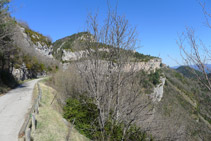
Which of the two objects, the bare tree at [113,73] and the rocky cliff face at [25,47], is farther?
the rocky cliff face at [25,47]

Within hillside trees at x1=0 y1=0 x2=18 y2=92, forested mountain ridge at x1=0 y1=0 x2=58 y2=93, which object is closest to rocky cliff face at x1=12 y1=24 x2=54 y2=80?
forested mountain ridge at x1=0 y1=0 x2=58 y2=93

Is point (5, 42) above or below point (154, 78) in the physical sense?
above

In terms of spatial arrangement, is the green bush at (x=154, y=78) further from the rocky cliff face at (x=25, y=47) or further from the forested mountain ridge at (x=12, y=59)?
the rocky cliff face at (x=25, y=47)

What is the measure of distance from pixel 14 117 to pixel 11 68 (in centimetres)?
1923

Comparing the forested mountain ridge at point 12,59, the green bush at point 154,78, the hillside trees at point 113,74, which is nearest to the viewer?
the hillside trees at point 113,74

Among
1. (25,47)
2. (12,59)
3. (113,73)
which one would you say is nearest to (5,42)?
(12,59)

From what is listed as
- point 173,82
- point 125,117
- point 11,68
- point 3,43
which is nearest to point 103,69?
point 125,117

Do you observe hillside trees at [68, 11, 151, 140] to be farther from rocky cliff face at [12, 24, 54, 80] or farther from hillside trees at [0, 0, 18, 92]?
rocky cliff face at [12, 24, 54, 80]

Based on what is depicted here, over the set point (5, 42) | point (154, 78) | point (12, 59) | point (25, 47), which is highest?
point (25, 47)

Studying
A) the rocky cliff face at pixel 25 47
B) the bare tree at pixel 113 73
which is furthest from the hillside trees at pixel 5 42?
the bare tree at pixel 113 73

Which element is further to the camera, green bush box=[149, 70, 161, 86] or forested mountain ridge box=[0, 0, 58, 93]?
forested mountain ridge box=[0, 0, 58, 93]

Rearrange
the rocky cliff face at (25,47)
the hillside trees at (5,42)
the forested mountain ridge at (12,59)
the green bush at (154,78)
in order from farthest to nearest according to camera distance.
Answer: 1. the rocky cliff face at (25,47)
2. the forested mountain ridge at (12,59)
3. the hillside trees at (5,42)
4. the green bush at (154,78)

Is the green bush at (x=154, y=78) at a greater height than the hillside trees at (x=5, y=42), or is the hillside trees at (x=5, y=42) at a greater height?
the hillside trees at (x=5, y=42)

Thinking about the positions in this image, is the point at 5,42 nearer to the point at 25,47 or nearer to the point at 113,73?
the point at 113,73
